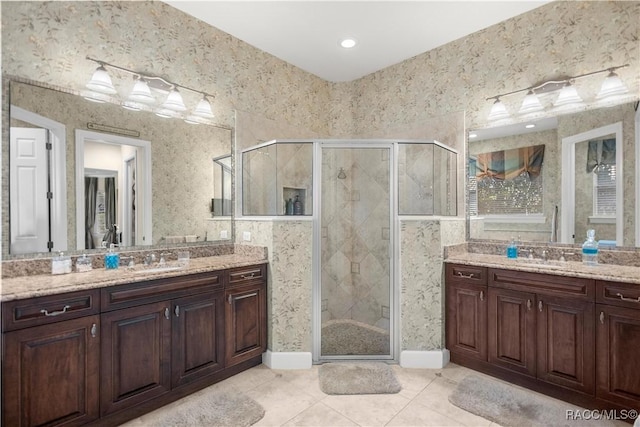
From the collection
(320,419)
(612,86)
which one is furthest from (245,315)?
(612,86)

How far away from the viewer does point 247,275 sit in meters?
2.66

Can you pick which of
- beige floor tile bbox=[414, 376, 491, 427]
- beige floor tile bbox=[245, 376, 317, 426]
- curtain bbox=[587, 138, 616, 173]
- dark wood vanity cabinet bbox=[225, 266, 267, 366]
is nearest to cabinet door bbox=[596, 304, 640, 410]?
beige floor tile bbox=[414, 376, 491, 427]

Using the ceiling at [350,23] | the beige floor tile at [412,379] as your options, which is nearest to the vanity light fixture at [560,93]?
the ceiling at [350,23]

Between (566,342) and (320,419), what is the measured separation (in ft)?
5.86

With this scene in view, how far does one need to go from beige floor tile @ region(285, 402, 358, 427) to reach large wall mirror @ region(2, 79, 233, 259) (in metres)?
1.67

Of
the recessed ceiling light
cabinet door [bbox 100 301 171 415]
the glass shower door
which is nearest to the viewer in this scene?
cabinet door [bbox 100 301 171 415]

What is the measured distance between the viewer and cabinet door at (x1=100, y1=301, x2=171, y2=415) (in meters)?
1.89

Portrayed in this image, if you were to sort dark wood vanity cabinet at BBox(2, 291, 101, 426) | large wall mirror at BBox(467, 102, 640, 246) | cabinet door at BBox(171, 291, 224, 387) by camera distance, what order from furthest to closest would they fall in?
large wall mirror at BBox(467, 102, 640, 246) < cabinet door at BBox(171, 291, 224, 387) < dark wood vanity cabinet at BBox(2, 291, 101, 426)

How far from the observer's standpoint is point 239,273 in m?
2.61

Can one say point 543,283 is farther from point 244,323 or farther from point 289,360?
point 244,323

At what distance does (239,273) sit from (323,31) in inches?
95.1

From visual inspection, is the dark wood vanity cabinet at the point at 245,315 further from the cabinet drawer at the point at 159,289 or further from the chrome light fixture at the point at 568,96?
the chrome light fixture at the point at 568,96

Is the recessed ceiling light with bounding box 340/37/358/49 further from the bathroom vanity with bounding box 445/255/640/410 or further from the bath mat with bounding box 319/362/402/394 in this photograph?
the bath mat with bounding box 319/362/402/394

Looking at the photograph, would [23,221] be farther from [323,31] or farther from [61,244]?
[323,31]
